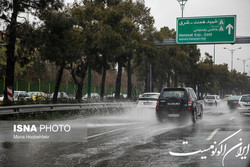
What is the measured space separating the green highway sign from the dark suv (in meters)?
16.1

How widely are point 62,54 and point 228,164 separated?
16434 mm

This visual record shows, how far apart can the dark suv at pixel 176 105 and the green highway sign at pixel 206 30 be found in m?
16.1

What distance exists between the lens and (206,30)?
33.7 metres

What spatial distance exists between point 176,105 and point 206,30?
1726 centimetres

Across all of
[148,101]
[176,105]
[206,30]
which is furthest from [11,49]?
[206,30]

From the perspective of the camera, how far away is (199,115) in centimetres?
2083

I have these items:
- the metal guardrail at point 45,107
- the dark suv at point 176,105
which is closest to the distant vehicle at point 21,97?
the metal guardrail at point 45,107

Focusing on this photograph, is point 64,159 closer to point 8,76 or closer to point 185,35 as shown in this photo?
point 8,76

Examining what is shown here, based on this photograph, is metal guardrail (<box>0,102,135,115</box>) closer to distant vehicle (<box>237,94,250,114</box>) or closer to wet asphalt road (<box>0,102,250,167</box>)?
wet asphalt road (<box>0,102,250,167</box>)

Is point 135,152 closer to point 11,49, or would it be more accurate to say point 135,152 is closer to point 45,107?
point 45,107

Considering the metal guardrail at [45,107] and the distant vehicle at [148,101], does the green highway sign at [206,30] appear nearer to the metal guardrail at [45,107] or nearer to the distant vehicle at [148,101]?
the distant vehicle at [148,101]

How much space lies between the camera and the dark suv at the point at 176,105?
59.3 ft

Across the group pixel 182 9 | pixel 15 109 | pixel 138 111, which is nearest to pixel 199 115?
pixel 138 111

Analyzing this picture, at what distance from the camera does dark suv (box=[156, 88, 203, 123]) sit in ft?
59.3
